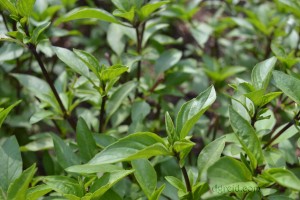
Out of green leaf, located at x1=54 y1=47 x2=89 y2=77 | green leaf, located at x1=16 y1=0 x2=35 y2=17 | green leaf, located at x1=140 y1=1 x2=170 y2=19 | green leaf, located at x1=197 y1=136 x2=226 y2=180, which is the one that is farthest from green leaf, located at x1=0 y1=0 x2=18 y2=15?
green leaf, located at x1=197 y1=136 x2=226 y2=180

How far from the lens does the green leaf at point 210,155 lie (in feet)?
3.85

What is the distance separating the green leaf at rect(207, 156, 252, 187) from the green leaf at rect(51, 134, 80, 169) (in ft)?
1.66

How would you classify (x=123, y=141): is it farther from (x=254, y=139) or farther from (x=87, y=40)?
(x=87, y=40)

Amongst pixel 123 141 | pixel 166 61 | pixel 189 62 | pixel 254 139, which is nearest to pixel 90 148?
pixel 123 141

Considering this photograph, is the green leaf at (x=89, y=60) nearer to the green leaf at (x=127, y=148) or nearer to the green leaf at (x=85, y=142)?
the green leaf at (x=85, y=142)

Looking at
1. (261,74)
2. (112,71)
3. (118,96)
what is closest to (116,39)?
(118,96)

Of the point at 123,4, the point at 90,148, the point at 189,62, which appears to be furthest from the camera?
the point at 189,62

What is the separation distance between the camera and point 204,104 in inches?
44.6

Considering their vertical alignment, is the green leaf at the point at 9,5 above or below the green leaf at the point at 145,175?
above

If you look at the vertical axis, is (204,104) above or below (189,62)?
above

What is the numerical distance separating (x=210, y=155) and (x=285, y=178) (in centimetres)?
24

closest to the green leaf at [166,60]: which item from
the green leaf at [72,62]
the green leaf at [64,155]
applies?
the green leaf at [72,62]

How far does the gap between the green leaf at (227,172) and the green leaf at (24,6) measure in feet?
2.48

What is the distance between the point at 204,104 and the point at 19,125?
106cm
